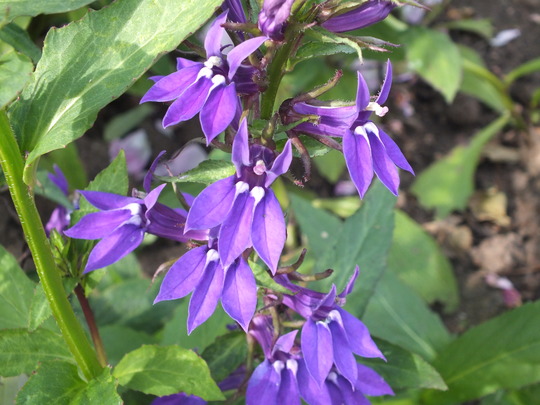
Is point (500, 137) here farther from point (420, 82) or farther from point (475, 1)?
point (475, 1)

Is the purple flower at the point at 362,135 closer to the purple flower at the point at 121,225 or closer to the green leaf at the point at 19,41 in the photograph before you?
the purple flower at the point at 121,225

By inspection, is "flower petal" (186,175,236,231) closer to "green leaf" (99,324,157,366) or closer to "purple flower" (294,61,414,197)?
"purple flower" (294,61,414,197)

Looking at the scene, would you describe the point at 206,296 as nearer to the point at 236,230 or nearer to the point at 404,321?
the point at 236,230

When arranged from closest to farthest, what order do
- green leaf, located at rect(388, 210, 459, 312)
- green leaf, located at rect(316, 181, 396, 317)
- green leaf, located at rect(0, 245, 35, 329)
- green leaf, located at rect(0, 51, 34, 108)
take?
1. green leaf, located at rect(0, 51, 34, 108)
2. green leaf, located at rect(0, 245, 35, 329)
3. green leaf, located at rect(316, 181, 396, 317)
4. green leaf, located at rect(388, 210, 459, 312)

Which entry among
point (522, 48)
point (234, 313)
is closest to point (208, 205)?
point (234, 313)

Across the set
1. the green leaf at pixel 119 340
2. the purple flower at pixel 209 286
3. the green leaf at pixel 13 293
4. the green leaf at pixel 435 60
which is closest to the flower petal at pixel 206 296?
the purple flower at pixel 209 286

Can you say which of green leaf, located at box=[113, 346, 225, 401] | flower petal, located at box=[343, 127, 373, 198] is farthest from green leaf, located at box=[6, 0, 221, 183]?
green leaf, located at box=[113, 346, 225, 401]

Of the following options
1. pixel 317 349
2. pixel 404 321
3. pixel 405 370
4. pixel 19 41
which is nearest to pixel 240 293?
pixel 317 349
